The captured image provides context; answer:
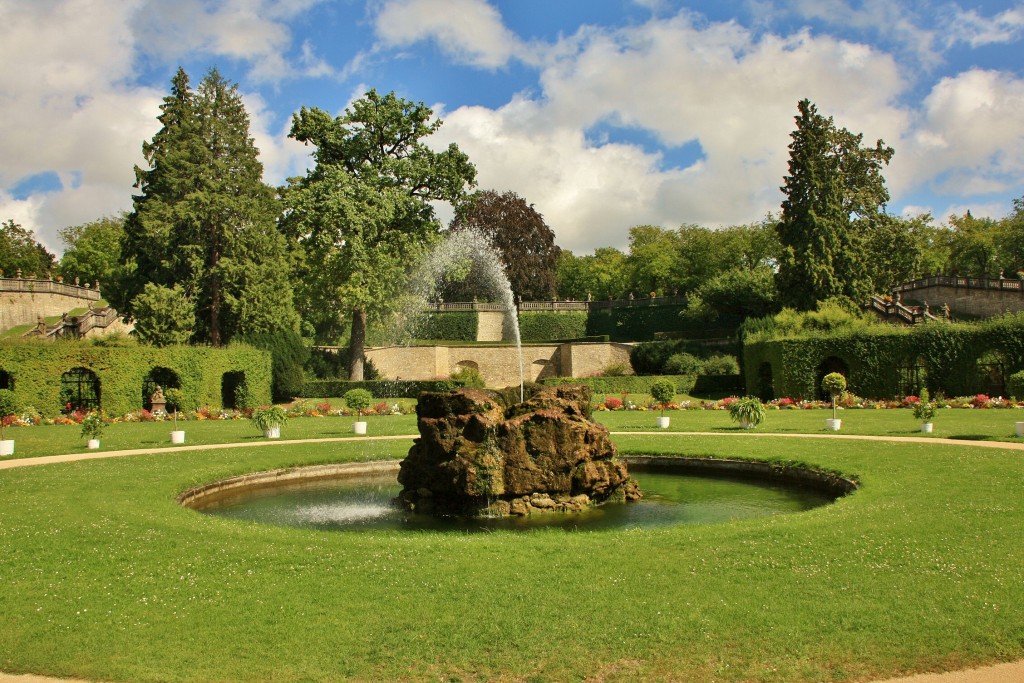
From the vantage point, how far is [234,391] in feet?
132

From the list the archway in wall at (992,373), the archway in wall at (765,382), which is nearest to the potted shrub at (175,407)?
the archway in wall at (765,382)

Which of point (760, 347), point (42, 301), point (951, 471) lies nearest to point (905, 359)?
point (760, 347)

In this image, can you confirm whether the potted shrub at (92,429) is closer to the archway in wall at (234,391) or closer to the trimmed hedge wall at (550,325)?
the archway in wall at (234,391)

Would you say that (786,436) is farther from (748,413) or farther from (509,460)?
(509,460)

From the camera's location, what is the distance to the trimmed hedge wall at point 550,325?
6431 centimetres

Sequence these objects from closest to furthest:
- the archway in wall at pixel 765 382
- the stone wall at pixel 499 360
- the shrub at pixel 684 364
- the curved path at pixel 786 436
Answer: the curved path at pixel 786 436, the archway in wall at pixel 765 382, the shrub at pixel 684 364, the stone wall at pixel 499 360

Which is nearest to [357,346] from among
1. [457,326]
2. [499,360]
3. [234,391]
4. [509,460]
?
[234,391]

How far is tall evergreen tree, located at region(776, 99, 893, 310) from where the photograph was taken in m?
43.2

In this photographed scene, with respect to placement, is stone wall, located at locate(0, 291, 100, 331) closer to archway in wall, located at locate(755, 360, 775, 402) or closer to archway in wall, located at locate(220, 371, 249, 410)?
archway in wall, located at locate(220, 371, 249, 410)

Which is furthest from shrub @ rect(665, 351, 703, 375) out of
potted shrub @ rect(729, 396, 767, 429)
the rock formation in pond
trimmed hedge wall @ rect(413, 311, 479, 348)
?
the rock formation in pond

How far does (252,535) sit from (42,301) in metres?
53.9

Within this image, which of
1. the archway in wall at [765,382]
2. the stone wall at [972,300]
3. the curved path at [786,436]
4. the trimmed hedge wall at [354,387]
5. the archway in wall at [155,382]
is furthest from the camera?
the stone wall at [972,300]

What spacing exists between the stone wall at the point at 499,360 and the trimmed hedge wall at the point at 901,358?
17671mm

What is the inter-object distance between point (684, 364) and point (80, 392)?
104 feet
